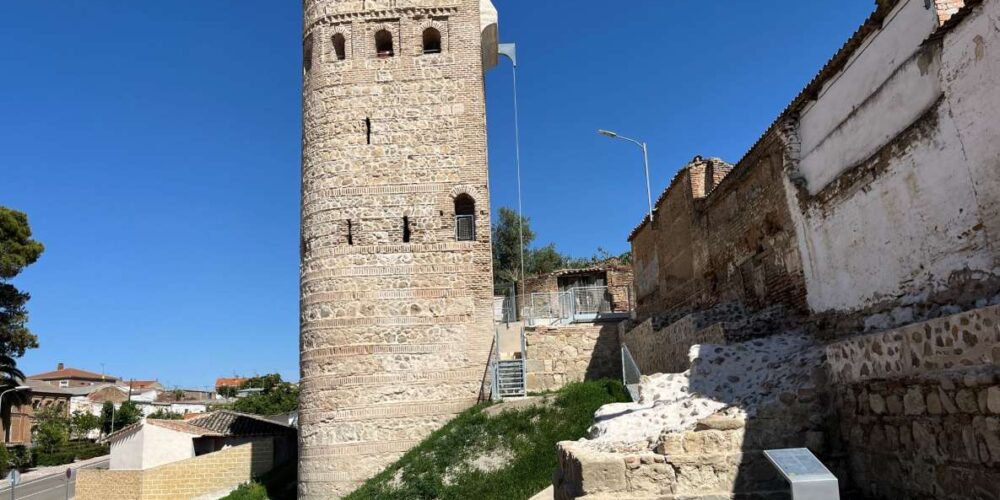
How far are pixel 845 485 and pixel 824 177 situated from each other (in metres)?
4.50

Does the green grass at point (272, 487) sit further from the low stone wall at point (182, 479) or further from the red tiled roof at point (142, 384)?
the red tiled roof at point (142, 384)

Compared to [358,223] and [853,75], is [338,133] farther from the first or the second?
[853,75]

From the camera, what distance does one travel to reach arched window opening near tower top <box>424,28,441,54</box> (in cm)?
1582

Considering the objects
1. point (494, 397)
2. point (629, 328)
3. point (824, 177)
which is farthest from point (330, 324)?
point (824, 177)

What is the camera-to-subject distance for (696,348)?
869 centimetres

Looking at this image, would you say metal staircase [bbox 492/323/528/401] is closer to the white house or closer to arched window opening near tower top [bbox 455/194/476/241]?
arched window opening near tower top [bbox 455/194/476/241]

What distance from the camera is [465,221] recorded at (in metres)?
14.9

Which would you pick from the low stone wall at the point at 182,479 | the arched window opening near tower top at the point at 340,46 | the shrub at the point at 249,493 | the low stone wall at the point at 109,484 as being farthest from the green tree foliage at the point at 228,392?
the arched window opening near tower top at the point at 340,46

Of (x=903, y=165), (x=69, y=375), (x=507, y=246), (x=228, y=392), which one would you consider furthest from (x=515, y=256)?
(x=69, y=375)

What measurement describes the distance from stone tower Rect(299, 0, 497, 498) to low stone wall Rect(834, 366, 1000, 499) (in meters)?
9.09

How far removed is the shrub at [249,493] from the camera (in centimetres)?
1712

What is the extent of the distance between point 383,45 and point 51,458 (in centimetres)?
3046

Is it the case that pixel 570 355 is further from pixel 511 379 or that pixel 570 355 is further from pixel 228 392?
pixel 228 392

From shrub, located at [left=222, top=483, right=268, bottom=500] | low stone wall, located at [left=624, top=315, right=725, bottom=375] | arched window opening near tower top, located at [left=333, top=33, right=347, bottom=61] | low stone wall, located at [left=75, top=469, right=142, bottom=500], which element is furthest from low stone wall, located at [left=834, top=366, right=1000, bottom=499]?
low stone wall, located at [left=75, top=469, right=142, bottom=500]
